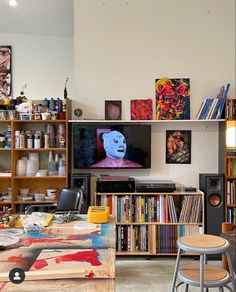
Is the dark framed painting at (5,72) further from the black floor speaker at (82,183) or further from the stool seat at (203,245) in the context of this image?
the stool seat at (203,245)

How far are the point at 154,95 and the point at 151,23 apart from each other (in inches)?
35.4

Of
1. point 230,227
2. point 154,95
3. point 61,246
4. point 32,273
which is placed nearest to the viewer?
point 32,273

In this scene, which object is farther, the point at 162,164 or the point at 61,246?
the point at 162,164

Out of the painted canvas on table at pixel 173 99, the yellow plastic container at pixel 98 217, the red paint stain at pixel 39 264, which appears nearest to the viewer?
the red paint stain at pixel 39 264

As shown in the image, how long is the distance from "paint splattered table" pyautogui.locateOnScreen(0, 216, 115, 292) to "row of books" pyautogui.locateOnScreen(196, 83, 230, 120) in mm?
2180

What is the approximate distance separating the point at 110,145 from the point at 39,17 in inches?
82.3

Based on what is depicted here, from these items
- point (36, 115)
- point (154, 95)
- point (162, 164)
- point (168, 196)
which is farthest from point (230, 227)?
point (36, 115)

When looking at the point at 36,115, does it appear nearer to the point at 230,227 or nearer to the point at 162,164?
the point at 162,164

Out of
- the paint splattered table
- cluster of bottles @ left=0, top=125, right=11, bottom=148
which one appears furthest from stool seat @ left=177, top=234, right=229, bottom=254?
cluster of bottles @ left=0, top=125, right=11, bottom=148

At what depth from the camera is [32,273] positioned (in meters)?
1.47

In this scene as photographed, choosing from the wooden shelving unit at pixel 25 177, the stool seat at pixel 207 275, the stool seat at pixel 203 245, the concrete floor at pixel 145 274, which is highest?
the wooden shelving unit at pixel 25 177

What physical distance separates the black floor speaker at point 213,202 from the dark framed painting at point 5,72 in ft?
10.8

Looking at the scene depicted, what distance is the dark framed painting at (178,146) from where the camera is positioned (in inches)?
163
